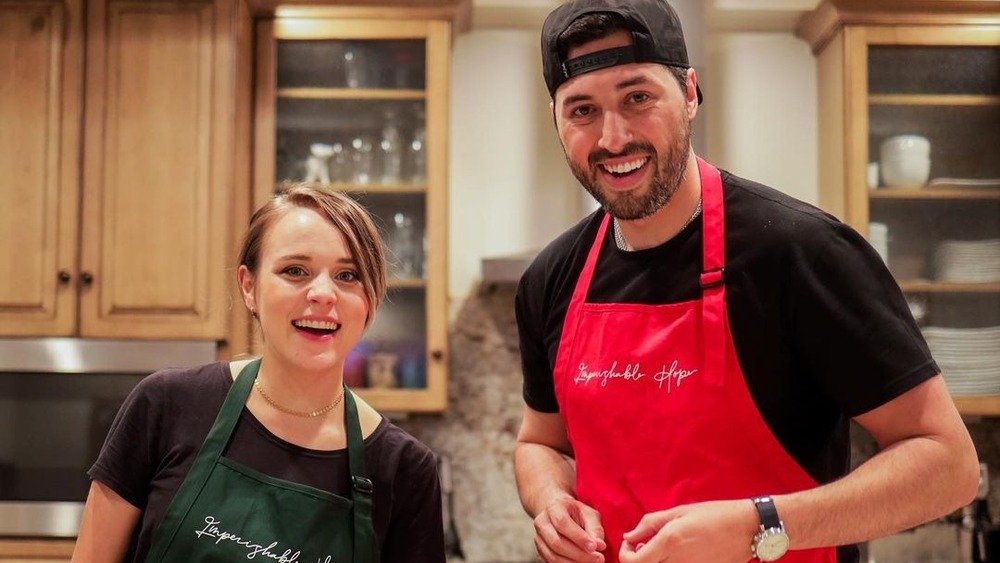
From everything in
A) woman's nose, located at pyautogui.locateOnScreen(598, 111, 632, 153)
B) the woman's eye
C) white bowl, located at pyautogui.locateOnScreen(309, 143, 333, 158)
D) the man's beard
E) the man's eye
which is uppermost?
white bowl, located at pyautogui.locateOnScreen(309, 143, 333, 158)

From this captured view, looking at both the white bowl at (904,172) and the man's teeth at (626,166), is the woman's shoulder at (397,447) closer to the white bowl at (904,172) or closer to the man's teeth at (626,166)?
the man's teeth at (626,166)

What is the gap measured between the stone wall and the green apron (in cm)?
186

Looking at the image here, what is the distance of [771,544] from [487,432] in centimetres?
219

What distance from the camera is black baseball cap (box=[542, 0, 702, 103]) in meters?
1.34

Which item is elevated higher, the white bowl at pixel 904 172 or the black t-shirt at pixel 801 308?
the white bowl at pixel 904 172

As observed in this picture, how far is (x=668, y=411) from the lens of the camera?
4.48 ft

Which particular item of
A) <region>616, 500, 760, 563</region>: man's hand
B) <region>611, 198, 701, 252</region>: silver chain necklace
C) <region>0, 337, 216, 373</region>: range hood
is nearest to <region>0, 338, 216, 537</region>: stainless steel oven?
<region>0, 337, 216, 373</region>: range hood

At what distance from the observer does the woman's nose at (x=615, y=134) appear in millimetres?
1339

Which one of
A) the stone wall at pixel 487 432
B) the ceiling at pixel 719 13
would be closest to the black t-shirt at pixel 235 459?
the stone wall at pixel 487 432

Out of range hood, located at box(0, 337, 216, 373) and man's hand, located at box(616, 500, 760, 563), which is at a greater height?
range hood, located at box(0, 337, 216, 373)

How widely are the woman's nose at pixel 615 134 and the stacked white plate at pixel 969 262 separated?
7.33 feet

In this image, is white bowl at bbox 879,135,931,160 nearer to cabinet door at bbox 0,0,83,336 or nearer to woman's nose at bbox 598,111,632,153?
woman's nose at bbox 598,111,632,153

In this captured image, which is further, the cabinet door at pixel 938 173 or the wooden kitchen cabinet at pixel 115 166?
the cabinet door at pixel 938 173

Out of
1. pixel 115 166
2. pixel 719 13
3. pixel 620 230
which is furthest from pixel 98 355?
pixel 719 13
